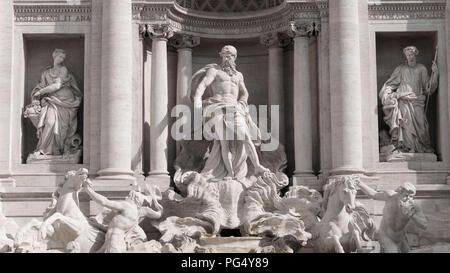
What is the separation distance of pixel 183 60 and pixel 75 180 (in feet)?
21.4

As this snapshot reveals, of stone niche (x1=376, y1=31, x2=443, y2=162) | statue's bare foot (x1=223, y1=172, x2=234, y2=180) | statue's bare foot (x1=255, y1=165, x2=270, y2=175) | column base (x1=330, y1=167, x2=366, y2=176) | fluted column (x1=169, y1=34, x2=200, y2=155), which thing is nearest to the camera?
statue's bare foot (x1=223, y1=172, x2=234, y2=180)

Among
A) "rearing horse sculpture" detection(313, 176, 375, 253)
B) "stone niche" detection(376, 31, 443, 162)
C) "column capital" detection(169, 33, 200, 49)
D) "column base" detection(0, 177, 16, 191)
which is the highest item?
"column capital" detection(169, 33, 200, 49)

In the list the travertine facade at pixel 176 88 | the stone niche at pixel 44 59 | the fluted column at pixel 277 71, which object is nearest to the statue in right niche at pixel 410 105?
the travertine facade at pixel 176 88

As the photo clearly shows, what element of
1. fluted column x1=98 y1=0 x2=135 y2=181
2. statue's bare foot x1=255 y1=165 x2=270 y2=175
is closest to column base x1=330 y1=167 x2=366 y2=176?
statue's bare foot x1=255 y1=165 x2=270 y2=175

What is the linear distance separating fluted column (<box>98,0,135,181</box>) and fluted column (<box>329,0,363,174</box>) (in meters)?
5.70

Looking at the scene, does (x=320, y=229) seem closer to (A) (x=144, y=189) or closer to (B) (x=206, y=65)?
(A) (x=144, y=189)

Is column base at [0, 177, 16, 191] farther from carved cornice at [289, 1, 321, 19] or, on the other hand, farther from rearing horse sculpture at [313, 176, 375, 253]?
carved cornice at [289, 1, 321, 19]

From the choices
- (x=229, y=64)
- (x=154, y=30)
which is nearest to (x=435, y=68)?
(x=229, y=64)

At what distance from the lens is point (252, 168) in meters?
25.5

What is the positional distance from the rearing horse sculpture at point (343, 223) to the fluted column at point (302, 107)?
11.3ft

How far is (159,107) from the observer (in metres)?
26.1

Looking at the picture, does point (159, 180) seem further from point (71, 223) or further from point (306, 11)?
point (306, 11)

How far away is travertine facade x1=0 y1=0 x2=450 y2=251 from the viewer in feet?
82.5

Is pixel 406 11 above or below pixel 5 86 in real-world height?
above
